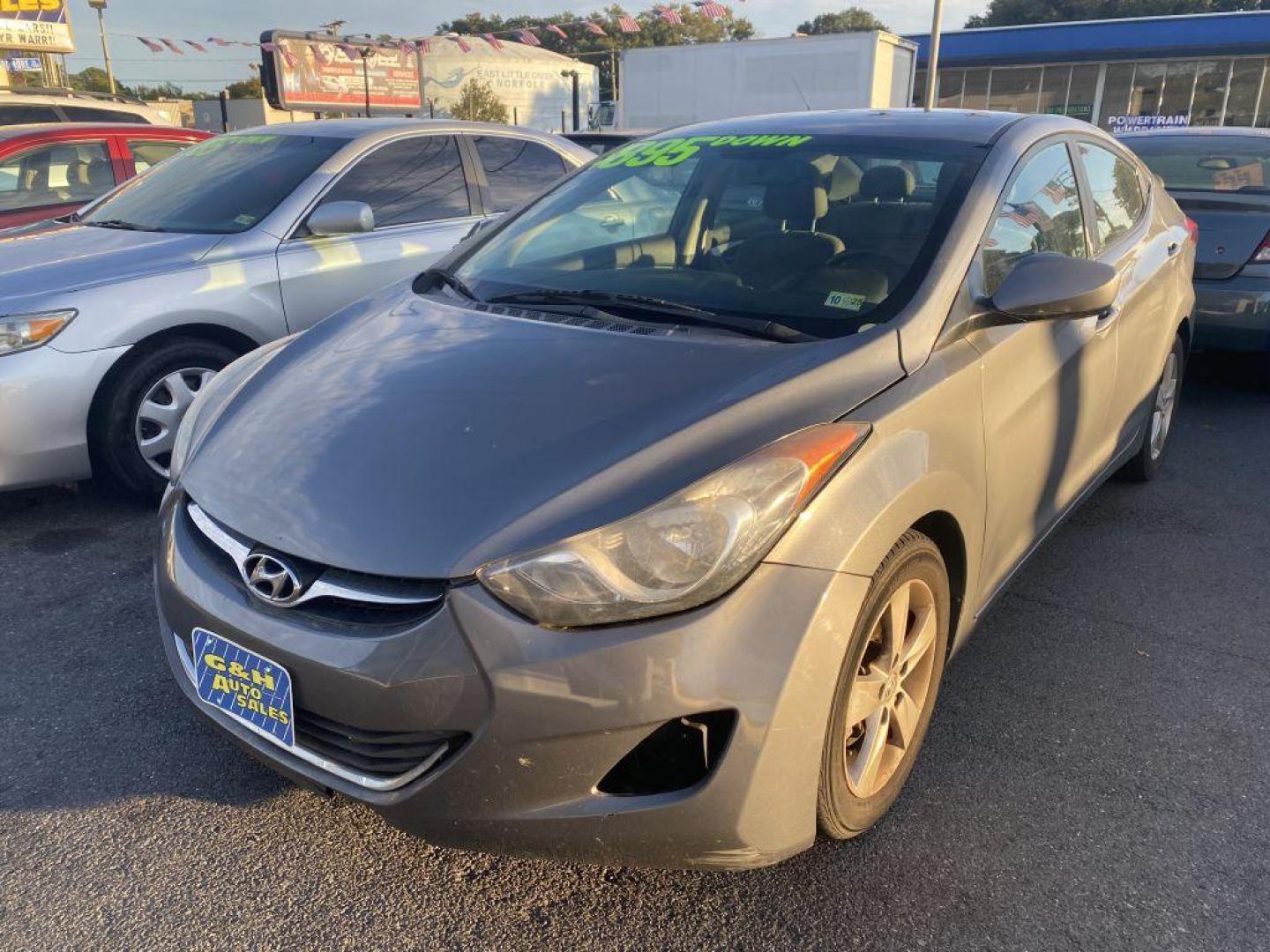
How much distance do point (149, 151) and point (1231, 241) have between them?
7.05 metres

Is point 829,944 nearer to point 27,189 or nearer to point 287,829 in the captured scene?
point 287,829

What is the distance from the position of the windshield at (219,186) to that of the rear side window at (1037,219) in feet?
10.9

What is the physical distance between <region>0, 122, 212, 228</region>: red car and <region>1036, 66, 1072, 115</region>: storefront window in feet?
123

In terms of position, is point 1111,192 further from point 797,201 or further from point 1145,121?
point 1145,121

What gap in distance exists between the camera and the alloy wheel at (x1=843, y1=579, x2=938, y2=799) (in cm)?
210

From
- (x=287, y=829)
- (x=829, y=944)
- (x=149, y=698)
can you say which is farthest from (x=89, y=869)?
(x=829, y=944)

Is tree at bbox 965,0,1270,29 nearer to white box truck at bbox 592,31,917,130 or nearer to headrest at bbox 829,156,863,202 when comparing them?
white box truck at bbox 592,31,917,130

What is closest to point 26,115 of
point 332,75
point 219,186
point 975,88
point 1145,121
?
point 219,186

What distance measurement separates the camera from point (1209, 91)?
35594 mm

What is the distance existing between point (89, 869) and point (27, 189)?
5.84m

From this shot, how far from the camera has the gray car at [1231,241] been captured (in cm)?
555

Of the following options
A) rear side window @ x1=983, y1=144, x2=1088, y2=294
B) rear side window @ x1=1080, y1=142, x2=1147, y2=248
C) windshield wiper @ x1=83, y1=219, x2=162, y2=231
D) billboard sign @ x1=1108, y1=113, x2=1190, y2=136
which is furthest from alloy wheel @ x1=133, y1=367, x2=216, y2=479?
billboard sign @ x1=1108, y1=113, x2=1190, y2=136

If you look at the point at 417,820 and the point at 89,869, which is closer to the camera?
the point at 417,820

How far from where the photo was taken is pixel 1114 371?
3361mm
